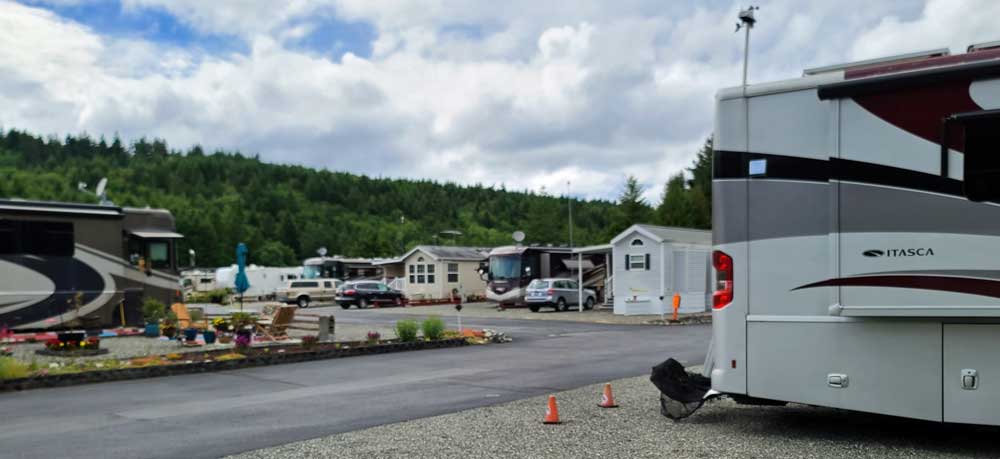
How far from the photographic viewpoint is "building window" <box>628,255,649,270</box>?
30.8m

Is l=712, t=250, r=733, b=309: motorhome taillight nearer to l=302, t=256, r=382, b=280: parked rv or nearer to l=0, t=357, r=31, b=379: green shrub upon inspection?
l=0, t=357, r=31, b=379: green shrub

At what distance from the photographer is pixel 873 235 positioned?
6.64m

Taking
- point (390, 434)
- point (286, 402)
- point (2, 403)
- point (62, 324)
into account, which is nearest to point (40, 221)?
point (62, 324)

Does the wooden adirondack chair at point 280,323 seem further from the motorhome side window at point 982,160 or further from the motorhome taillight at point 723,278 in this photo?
the motorhome side window at point 982,160

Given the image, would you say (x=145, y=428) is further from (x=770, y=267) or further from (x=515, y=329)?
(x=515, y=329)

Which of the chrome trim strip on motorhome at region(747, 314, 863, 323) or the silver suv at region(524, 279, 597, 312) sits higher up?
the chrome trim strip on motorhome at region(747, 314, 863, 323)

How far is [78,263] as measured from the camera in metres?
20.2

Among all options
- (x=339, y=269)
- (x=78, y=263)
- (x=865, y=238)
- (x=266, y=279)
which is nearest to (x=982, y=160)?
(x=865, y=238)

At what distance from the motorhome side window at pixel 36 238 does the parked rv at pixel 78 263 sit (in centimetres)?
2

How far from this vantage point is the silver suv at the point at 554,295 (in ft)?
116

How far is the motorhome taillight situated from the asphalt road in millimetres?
2902

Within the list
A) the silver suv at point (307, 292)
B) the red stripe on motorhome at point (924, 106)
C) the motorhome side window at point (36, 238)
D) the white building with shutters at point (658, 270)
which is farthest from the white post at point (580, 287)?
the red stripe on motorhome at point (924, 106)

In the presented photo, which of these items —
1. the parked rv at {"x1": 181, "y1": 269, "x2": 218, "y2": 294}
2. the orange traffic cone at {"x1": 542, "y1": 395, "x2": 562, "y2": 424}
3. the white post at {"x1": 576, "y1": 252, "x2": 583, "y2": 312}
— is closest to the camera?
the orange traffic cone at {"x1": 542, "y1": 395, "x2": 562, "y2": 424}

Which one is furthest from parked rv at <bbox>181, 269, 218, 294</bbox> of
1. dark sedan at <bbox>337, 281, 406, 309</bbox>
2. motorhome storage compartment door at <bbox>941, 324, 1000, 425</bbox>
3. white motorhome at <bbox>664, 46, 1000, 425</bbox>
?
motorhome storage compartment door at <bbox>941, 324, 1000, 425</bbox>
